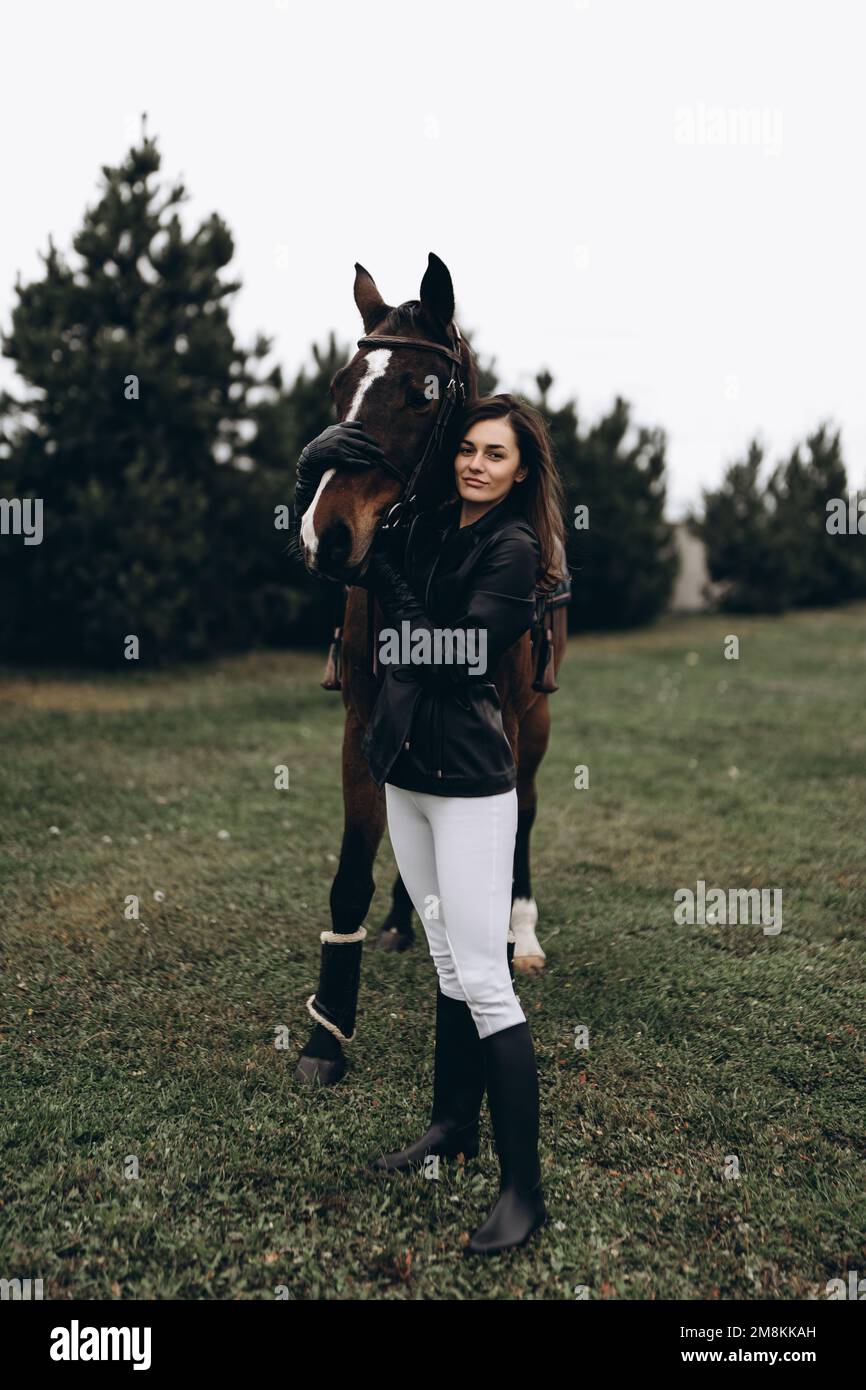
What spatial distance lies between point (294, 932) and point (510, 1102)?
2.32 m

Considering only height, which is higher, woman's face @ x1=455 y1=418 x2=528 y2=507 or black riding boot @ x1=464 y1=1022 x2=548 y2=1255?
woman's face @ x1=455 y1=418 x2=528 y2=507

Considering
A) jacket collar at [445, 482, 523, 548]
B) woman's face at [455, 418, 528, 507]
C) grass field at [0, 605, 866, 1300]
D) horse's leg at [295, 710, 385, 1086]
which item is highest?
woman's face at [455, 418, 528, 507]

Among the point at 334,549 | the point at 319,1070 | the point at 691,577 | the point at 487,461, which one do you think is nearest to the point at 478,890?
the point at 334,549

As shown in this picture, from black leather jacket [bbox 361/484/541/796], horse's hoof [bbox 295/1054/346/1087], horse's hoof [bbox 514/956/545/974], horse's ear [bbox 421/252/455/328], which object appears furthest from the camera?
horse's hoof [bbox 514/956/545/974]

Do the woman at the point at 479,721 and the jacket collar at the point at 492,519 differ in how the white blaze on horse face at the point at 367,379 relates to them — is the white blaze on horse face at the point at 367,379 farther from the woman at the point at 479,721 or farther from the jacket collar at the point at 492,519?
the jacket collar at the point at 492,519

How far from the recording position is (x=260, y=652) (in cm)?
1331

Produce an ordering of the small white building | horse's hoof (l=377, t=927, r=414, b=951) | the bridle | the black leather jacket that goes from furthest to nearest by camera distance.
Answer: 1. the small white building
2. horse's hoof (l=377, t=927, r=414, b=951)
3. the bridle
4. the black leather jacket

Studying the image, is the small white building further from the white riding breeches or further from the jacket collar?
the white riding breeches

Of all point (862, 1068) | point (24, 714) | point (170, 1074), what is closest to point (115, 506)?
point (24, 714)

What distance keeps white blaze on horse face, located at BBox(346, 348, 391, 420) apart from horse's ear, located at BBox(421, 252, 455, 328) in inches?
8.0

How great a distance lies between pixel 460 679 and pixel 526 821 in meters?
2.32

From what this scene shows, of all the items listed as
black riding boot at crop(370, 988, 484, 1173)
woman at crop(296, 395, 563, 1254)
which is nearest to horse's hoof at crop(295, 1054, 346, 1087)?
black riding boot at crop(370, 988, 484, 1173)

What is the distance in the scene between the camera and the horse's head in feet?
8.40
